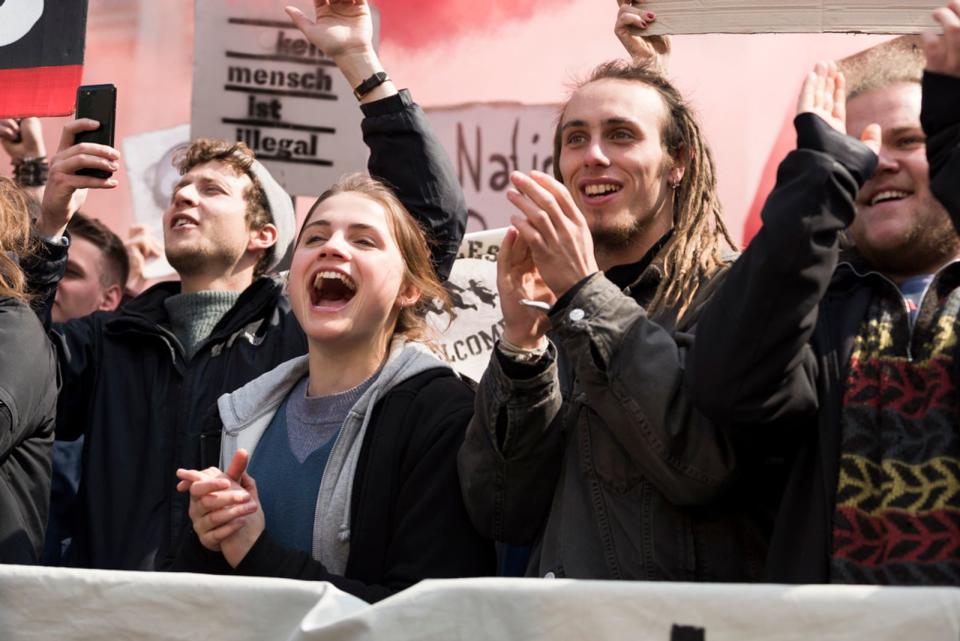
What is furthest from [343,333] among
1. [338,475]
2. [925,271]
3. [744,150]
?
[744,150]

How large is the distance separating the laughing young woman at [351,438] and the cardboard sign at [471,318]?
0.55 meters

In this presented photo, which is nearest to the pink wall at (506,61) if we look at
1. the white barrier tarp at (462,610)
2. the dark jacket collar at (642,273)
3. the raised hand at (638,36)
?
the raised hand at (638,36)

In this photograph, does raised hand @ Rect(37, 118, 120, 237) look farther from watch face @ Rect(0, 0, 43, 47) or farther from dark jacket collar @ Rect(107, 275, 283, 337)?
watch face @ Rect(0, 0, 43, 47)

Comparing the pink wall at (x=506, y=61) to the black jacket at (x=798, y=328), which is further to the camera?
the pink wall at (x=506, y=61)

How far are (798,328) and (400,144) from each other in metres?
1.42

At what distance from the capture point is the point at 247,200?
4293mm

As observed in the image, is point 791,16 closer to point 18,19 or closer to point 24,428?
point 24,428

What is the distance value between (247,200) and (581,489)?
6.38ft

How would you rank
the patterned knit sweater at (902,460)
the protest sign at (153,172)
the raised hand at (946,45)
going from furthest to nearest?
the protest sign at (153,172) → the raised hand at (946,45) → the patterned knit sweater at (902,460)

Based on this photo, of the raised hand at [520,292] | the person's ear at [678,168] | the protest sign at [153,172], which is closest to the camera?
the raised hand at [520,292]

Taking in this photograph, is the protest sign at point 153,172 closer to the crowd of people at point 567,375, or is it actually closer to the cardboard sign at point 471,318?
the cardboard sign at point 471,318

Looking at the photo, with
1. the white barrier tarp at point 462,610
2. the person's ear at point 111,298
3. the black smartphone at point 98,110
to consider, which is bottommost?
the white barrier tarp at point 462,610

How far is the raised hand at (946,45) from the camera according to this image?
243 cm

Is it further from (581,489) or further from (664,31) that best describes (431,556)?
(664,31)
